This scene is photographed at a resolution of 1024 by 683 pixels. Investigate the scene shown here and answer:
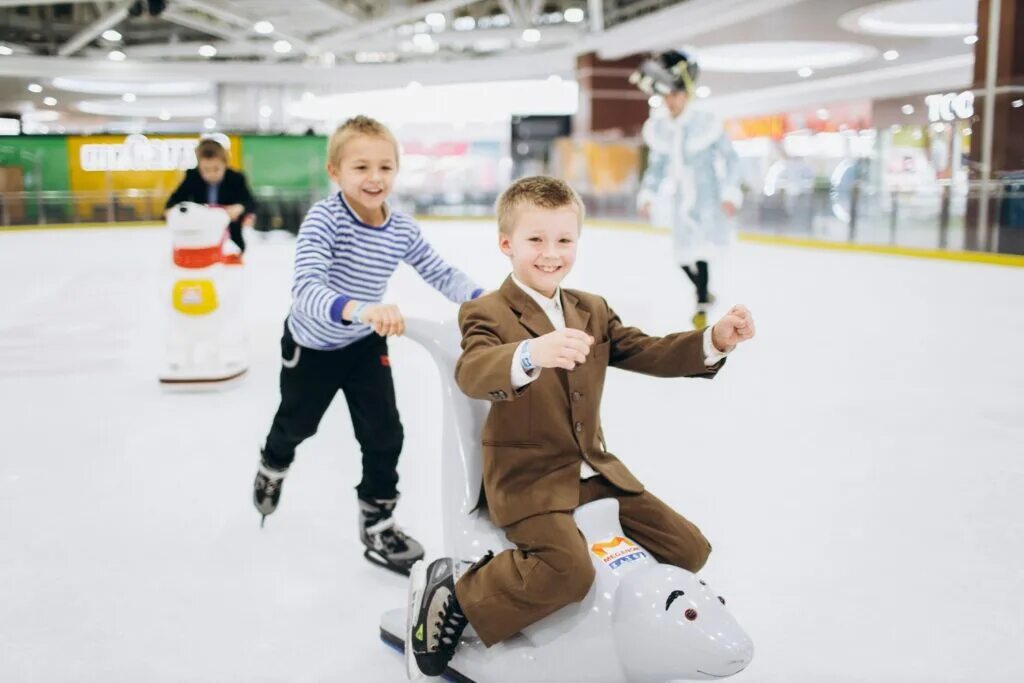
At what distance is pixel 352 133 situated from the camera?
5.54ft

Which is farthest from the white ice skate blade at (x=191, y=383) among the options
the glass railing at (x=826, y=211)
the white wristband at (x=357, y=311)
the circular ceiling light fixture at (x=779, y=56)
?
the circular ceiling light fixture at (x=779, y=56)

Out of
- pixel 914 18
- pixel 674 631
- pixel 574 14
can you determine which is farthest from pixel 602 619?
pixel 574 14

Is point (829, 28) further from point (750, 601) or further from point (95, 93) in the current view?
point (95, 93)

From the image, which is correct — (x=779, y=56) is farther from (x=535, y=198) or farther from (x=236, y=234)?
(x=535, y=198)

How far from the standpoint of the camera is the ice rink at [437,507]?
151 cm

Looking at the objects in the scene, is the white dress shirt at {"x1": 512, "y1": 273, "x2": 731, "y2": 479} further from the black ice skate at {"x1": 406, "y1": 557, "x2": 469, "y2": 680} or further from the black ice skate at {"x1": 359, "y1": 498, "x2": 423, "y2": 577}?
the black ice skate at {"x1": 359, "y1": 498, "x2": 423, "y2": 577}

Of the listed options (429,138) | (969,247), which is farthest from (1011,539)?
(429,138)

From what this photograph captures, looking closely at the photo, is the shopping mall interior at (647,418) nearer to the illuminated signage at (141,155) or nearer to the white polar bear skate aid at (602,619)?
the white polar bear skate aid at (602,619)

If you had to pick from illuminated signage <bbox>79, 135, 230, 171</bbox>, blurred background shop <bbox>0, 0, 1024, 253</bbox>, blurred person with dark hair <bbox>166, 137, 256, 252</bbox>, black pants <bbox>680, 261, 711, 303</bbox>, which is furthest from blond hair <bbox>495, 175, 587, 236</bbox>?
illuminated signage <bbox>79, 135, 230, 171</bbox>

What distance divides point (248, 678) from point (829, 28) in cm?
1392

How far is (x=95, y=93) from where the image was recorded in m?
22.8

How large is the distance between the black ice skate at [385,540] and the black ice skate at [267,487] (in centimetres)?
21

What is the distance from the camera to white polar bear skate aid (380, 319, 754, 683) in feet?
3.75

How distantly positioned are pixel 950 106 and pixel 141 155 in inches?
417
